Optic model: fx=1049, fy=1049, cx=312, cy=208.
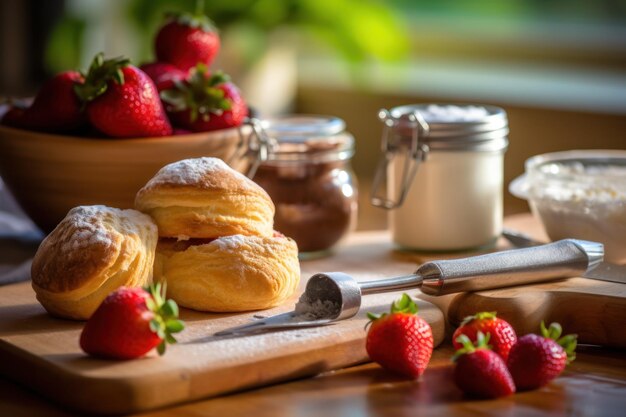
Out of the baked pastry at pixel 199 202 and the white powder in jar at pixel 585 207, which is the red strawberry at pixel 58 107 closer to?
the baked pastry at pixel 199 202

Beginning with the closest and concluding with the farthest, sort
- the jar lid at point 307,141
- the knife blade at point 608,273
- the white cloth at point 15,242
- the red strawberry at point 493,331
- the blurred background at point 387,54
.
A: the red strawberry at point 493,331
the knife blade at point 608,273
the white cloth at point 15,242
the jar lid at point 307,141
the blurred background at point 387,54

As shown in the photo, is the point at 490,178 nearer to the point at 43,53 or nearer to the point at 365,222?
the point at 365,222

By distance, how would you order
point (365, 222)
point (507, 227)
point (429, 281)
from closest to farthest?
1. point (429, 281)
2. point (507, 227)
3. point (365, 222)

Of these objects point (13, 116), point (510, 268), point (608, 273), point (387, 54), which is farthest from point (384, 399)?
point (387, 54)

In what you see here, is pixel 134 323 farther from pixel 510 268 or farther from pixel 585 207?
pixel 585 207

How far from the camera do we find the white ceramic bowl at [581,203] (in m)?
1.45

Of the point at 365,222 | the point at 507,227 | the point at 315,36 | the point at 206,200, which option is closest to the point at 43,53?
the point at 315,36

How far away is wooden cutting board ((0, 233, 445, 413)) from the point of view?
0.98m

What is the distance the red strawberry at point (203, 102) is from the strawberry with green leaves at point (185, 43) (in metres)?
0.11

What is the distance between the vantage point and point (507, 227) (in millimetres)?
1733

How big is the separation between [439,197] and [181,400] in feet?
2.12

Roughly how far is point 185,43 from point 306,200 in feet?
1.02

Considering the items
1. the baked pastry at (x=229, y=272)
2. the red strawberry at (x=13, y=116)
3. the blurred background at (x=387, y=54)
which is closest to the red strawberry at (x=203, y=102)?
the red strawberry at (x=13, y=116)

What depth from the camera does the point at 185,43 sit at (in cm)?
160
